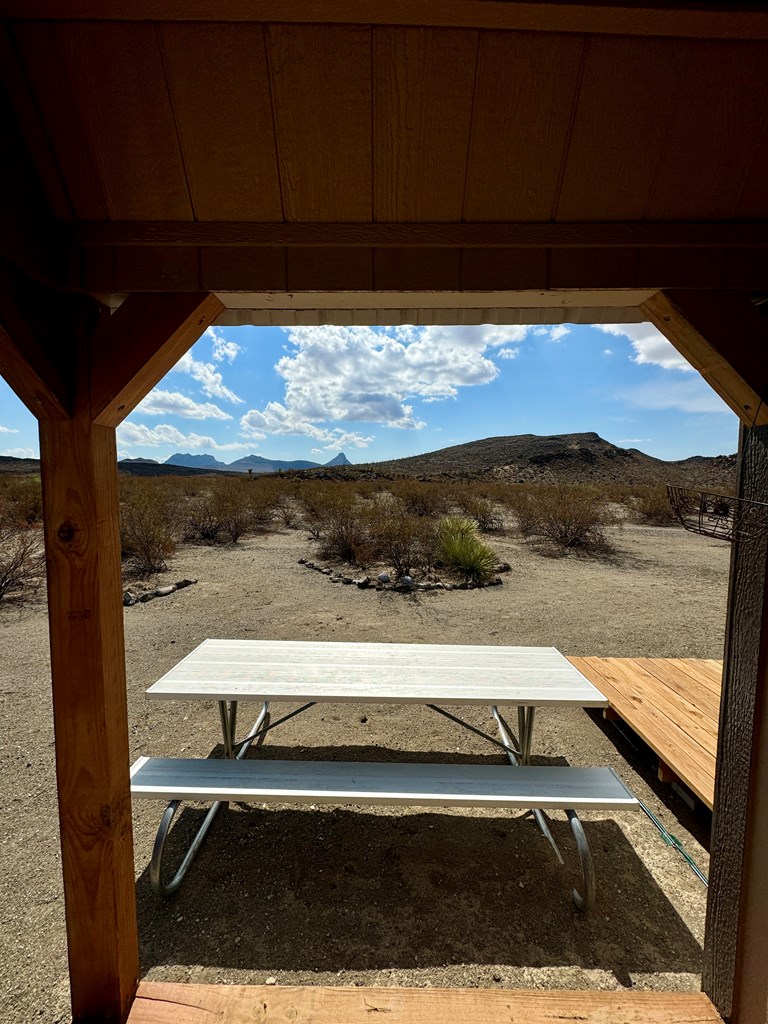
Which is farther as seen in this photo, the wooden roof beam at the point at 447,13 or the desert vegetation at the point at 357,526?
A: the desert vegetation at the point at 357,526

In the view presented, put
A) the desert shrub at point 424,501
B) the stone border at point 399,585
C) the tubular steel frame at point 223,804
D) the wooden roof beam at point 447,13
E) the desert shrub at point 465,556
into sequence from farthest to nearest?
the desert shrub at point 424,501 → the desert shrub at point 465,556 → the stone border at point 399,585 → the tubular steel frame at point 223,804 → the wooden roof beam at point 447,13

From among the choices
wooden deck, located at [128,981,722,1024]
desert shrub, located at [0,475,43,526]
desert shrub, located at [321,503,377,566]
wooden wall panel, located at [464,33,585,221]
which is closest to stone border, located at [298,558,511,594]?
desert shrub, located at [321,503,377,566]

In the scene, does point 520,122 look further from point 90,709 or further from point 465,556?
point 465,556

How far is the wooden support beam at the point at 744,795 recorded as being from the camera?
121cm

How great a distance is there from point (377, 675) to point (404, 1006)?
3.78 ft

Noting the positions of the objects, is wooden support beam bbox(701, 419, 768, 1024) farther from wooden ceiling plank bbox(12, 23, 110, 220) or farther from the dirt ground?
wooden ceiling plank bbox(12, 23, 110, 220)

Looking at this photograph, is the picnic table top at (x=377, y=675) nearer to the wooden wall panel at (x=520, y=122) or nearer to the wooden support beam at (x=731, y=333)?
the wooden support beam at (x=731, y=333)

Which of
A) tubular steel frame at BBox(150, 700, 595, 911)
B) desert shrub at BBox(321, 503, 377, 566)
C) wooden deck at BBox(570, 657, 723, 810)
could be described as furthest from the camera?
desert shrub at BBox(321, 503, 377, 566)

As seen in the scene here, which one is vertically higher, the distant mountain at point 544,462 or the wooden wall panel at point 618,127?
the distant mountain at point 544,462

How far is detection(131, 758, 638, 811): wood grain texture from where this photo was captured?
173cm

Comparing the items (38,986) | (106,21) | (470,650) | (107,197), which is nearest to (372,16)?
(106,21)

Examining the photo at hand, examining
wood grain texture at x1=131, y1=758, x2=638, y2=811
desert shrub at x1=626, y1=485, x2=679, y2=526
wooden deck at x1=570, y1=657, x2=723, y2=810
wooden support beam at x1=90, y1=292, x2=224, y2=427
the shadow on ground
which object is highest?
wooden support beam at x1=90, y1=292, x2=224, y2=427

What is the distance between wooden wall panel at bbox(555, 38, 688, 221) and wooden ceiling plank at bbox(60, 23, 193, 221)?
894 millimetres

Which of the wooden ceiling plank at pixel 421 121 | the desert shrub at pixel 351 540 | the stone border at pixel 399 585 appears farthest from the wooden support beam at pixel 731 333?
the desert shrub at pixel 351 540
